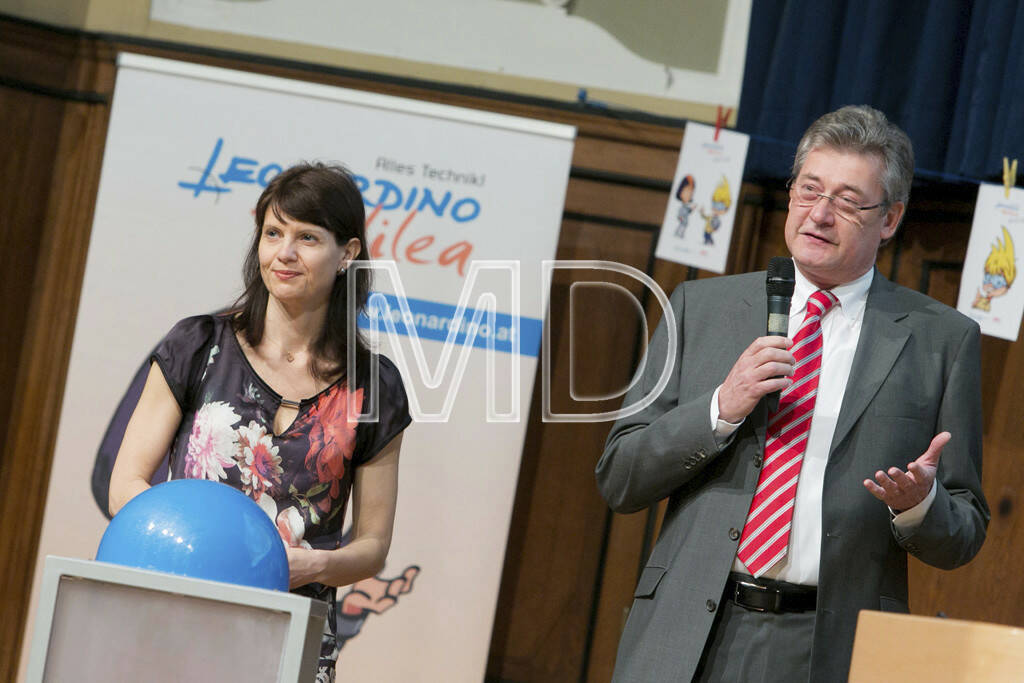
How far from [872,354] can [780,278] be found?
0.25 metres

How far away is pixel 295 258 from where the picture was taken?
2330 mm

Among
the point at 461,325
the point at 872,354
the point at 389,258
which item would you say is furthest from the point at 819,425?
the point at 389,258

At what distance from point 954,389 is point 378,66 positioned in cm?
300

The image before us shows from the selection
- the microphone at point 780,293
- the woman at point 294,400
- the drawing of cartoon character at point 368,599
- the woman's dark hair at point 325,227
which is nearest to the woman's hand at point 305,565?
the woman at point 294,400

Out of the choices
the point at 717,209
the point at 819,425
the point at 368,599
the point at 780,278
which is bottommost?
the point at 368,599

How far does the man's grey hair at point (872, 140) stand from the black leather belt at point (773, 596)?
765mm

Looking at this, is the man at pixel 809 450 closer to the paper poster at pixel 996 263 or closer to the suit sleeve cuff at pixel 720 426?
the suit sleeve cuff at pixel 720 426

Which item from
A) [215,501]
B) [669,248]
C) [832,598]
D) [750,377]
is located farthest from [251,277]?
[669,248]

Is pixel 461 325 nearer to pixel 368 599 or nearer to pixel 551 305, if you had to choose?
pixel 551 305

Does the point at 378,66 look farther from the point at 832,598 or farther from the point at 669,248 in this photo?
the point at 832,598

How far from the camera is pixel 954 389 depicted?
2.14 m

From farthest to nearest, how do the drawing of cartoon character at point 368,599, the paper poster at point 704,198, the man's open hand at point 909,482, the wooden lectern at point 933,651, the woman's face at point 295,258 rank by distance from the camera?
the paper poster at point 704,198, the drawing of cartoon character at point 368,599, the woman's face at point 295,258, the man's open hand at point 909,482, the wooden lectern at point 933,651

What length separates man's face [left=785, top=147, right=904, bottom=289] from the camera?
215cm

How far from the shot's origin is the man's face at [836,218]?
2.15 m
